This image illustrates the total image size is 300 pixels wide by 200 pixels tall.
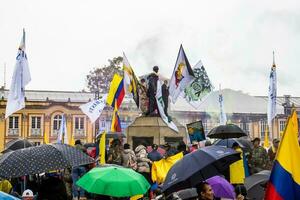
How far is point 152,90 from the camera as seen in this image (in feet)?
57.0

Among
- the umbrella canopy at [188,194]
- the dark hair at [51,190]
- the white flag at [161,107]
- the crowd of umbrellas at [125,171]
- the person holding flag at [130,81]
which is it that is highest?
the person holding flag at [130,81]

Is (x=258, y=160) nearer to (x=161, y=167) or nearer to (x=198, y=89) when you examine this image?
(x=161, y=167)

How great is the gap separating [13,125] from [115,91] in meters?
43.7

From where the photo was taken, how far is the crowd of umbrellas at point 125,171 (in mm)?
6612

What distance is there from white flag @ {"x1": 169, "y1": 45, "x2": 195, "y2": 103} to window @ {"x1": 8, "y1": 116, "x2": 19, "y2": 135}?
44.1m

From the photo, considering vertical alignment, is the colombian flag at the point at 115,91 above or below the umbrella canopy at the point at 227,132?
above

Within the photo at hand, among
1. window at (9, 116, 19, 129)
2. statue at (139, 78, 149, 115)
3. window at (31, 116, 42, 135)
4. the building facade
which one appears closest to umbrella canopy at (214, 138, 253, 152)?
statue at (139, 78, 149, 115)

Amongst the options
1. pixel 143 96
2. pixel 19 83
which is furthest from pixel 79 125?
pixel 19 83

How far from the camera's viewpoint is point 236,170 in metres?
9.44

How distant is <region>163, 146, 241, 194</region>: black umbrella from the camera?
6883 millimetres

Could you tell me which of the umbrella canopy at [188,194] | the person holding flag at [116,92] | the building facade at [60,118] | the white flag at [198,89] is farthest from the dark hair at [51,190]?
the building facade at [60,118]

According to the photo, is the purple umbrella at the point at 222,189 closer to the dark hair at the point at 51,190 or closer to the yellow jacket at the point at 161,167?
the dark hair at the point at 51,190

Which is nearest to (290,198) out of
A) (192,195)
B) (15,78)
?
(192,195)

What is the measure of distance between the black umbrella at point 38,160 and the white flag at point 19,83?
18.1 feet
